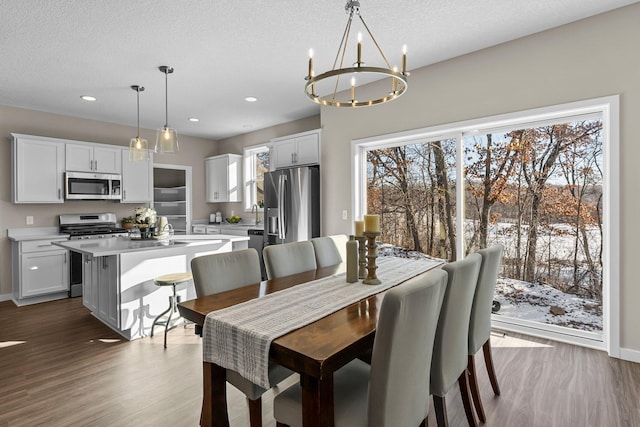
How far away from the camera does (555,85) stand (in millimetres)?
2760

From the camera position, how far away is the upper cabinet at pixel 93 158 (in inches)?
188

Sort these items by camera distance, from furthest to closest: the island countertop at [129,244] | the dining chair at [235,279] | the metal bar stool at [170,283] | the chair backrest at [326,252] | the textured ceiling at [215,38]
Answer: the metal bar stool at [170,283] < the island countertop at [129,244] < the chair backrest at [326,252] < the textured ceiling at [215,38] < the dining chair at [235,279]

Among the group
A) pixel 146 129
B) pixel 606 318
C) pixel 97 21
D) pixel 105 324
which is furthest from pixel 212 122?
pixel 606 318

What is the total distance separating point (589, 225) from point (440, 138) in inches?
59.3

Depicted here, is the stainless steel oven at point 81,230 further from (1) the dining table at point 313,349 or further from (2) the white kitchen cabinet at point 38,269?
(1) the dining table at point 313,349

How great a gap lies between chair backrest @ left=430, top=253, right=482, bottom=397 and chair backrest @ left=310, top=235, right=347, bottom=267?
1278 millimetres

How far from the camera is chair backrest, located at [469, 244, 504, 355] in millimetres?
1897

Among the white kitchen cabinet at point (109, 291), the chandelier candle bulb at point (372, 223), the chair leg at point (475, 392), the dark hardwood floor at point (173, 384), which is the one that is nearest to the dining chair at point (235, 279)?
the dark hardwood floor at point (173, 384)

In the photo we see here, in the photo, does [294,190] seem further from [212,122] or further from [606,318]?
[606,318]

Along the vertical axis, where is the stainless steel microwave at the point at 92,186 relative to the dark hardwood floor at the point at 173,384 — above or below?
above

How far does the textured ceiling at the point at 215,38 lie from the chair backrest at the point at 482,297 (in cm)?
178

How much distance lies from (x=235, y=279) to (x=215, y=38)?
2049mm

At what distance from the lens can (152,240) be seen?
3.62 metres

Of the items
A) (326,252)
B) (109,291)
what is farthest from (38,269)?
(326,252)
